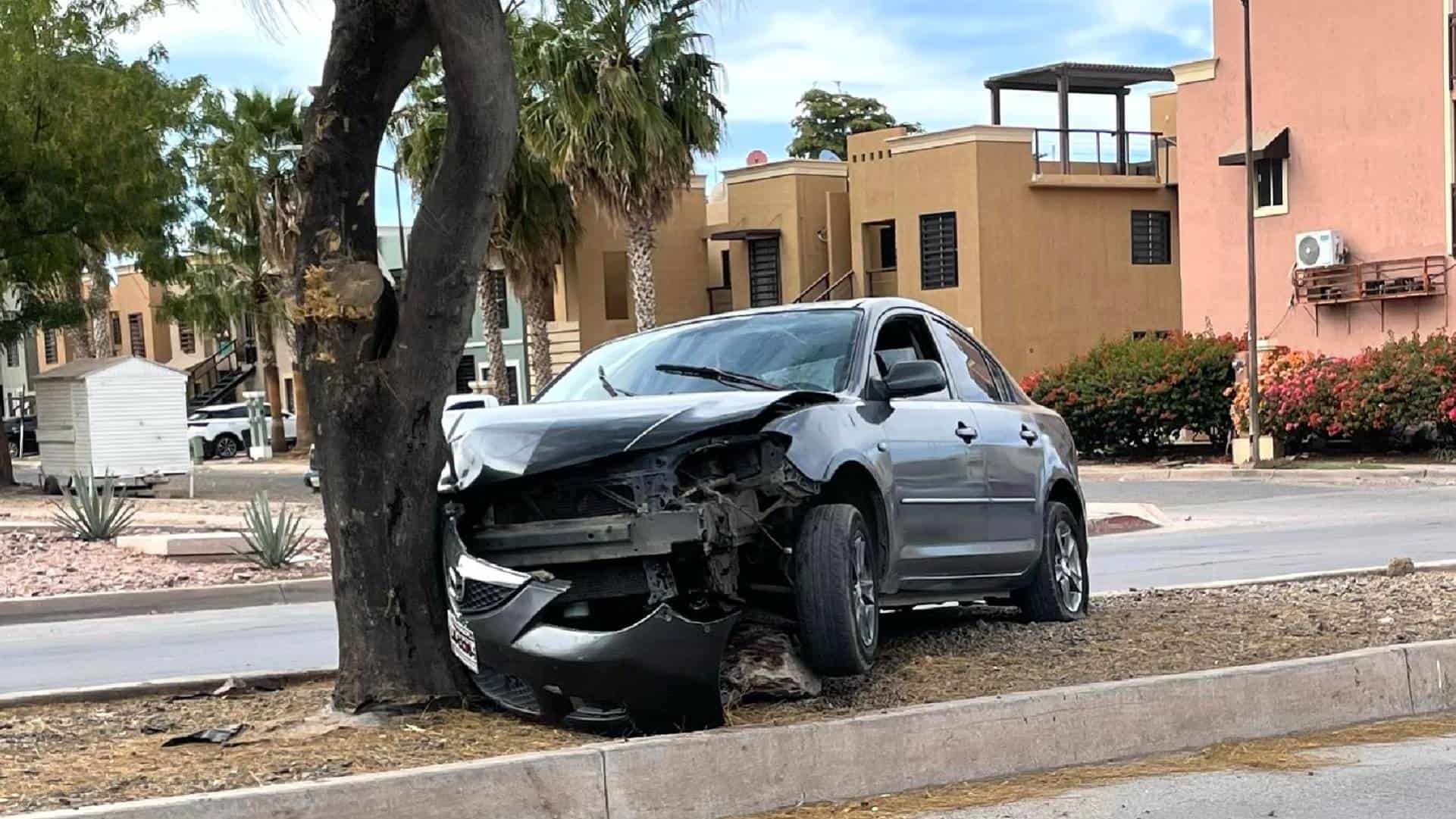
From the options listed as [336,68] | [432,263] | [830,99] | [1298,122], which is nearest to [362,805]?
[432,263]

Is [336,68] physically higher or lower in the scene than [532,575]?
higher

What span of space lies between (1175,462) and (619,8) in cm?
1400

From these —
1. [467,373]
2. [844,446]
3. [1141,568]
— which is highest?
[844,446]

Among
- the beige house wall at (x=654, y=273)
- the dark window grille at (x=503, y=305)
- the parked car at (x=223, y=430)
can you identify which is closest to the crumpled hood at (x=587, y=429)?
the beige house wall at (x=654, y=273)

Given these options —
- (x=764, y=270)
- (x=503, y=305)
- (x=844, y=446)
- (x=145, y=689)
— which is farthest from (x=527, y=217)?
(x=844, y=446)

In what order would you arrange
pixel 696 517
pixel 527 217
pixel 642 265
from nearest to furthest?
pixel 696 517
pixel 642 265
pixel 527 217

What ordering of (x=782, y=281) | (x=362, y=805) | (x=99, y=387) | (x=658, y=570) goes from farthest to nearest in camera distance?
(x=782, y=281) < (x=99, y=387) < (x=658, y=570) < (x=362, y=805)

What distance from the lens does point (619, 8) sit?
34250mm

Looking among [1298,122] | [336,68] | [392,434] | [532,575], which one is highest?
[1298,122]

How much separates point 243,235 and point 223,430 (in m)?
8.67

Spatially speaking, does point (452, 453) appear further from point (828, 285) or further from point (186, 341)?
point (186, 341)

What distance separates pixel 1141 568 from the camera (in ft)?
49.1

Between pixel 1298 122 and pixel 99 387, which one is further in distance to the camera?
pixel 1298 122

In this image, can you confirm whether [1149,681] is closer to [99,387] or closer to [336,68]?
[336,68]
